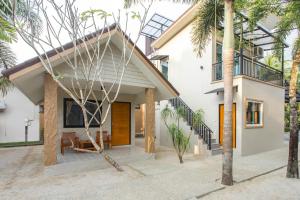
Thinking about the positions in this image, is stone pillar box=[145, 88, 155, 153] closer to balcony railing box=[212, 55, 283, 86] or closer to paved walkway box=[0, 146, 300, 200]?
paved walkway box=[0, 146, 300, 200]

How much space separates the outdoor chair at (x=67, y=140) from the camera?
28.2 feet

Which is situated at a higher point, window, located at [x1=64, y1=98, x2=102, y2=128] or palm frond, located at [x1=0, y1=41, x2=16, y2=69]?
palm frond, located at [x1=0, y1=41, x2=16, y2=69]

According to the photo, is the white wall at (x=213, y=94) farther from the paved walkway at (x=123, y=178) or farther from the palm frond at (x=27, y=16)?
the palm frond at (x=27, y=16)

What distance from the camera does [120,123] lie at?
36.8 ft

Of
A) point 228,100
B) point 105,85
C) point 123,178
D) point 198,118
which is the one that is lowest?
point 123,178

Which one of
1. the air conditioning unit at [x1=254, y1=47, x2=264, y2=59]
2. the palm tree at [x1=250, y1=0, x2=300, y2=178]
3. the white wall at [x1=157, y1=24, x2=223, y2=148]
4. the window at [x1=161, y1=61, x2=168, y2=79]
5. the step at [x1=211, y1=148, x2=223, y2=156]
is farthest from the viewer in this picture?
the window at [x1=161, y1=61, x2=168, y2=79]

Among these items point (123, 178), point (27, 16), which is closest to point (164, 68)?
point (27, 16)

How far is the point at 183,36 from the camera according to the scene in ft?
46.0

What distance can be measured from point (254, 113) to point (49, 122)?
980cm

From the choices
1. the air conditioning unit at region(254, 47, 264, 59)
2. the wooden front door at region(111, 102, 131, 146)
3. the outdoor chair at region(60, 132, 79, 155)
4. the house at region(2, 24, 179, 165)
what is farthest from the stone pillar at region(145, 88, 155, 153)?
the air conditioning unit at region(254, 47, 264, 59)

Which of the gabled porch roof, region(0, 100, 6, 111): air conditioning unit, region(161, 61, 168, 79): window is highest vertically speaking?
region(161, 61, 168, 79): window

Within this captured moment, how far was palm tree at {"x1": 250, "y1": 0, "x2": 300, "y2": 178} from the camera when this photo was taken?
6.46m

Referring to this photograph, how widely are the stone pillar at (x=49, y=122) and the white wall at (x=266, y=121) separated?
8.13 metres

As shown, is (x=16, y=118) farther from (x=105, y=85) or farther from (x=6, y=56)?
(x=105, y=85)
